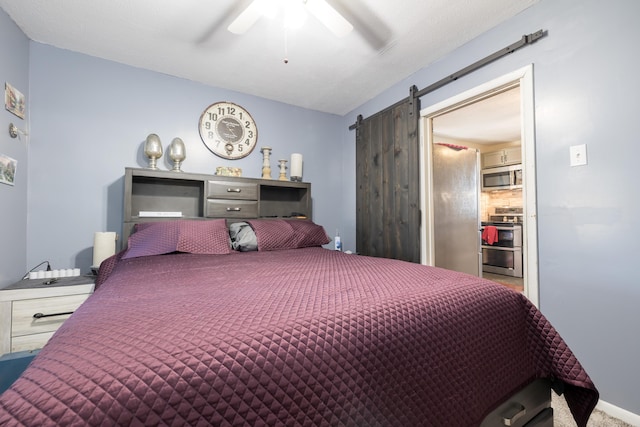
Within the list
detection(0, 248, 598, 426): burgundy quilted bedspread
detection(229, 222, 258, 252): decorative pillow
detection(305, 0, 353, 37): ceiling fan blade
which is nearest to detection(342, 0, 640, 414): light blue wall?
detection(0, 248, 598, 426): burgundy quilted bedspread

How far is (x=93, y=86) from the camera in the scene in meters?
2.34

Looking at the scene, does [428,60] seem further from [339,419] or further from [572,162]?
[339,419]

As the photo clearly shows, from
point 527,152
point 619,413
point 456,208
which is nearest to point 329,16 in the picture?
point 527,152

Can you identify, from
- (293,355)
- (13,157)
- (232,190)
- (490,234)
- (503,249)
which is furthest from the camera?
(490,234)

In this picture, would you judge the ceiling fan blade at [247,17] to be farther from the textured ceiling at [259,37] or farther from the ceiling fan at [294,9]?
the textured ceiling at [259,37]

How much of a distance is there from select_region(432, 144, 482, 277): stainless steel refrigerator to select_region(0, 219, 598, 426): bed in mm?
2190

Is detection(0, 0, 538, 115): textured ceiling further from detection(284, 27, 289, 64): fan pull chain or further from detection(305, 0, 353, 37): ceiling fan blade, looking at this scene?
detection(305, 0, 353, 37): ceiling fan blade

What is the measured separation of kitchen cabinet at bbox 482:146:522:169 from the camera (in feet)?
15.6

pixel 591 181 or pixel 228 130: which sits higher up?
pixel 228 130

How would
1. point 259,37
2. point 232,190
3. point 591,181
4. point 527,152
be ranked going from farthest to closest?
1. point 232,190
2. point 259,37
3. point 527,152
4. point 591,181

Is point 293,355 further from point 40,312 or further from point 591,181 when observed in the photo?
point 40,312

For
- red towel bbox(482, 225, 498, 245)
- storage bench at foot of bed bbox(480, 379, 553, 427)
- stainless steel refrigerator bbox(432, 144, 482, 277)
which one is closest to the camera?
storage bench at foot of bed bbox(480, 379, 553, 427)

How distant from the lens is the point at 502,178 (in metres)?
4.89

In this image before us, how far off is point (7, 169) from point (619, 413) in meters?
3.93
